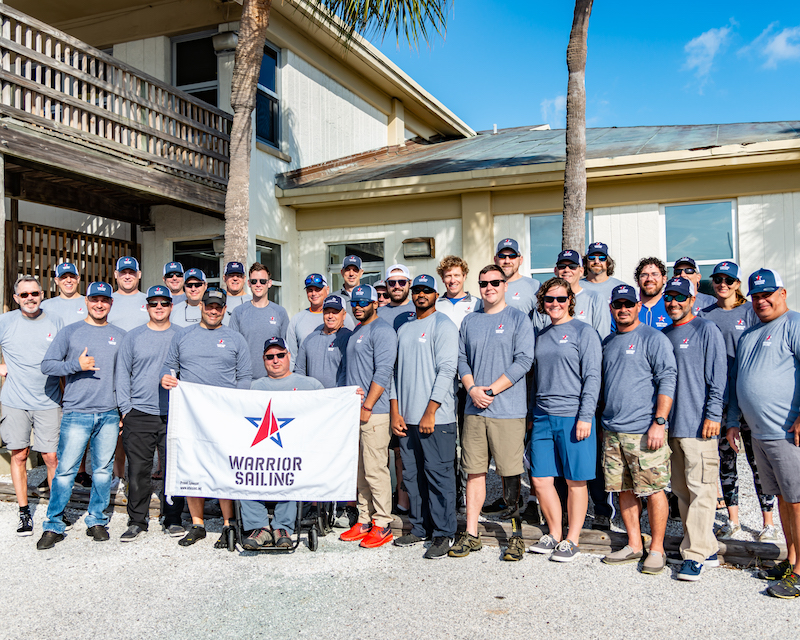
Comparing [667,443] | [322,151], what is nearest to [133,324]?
[667,443]

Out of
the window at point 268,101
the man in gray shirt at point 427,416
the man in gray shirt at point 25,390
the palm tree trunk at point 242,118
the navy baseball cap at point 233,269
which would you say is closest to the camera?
the man in gray shirt at point 427,416

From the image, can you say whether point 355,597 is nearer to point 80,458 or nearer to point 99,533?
point 99,533

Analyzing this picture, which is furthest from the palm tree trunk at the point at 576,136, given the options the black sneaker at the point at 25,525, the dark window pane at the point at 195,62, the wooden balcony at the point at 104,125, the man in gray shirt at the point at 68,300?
the dark window pane at the point at 195,62

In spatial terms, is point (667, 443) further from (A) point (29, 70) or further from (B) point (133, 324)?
(A) point (29, 70)

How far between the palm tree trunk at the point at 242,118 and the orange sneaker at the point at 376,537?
4367 millimetres

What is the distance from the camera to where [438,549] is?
4.89 meters

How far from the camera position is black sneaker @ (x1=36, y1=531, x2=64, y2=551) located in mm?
5227

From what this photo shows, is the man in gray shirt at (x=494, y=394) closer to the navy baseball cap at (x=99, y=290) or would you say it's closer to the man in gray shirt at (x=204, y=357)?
A: the man in gray shirt at (x=204, y=357)

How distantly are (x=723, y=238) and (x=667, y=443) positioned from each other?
6.03 m

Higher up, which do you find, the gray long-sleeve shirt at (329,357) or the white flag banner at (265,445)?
the gray long-sleeve shirt at (329,357)

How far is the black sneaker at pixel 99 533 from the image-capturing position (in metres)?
5.40

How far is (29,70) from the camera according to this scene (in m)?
7.66

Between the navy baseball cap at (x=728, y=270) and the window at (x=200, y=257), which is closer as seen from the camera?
the navy baseball cap at (x=728, y=270)

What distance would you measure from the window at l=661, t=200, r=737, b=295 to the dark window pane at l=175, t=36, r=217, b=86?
8201 millimetres
